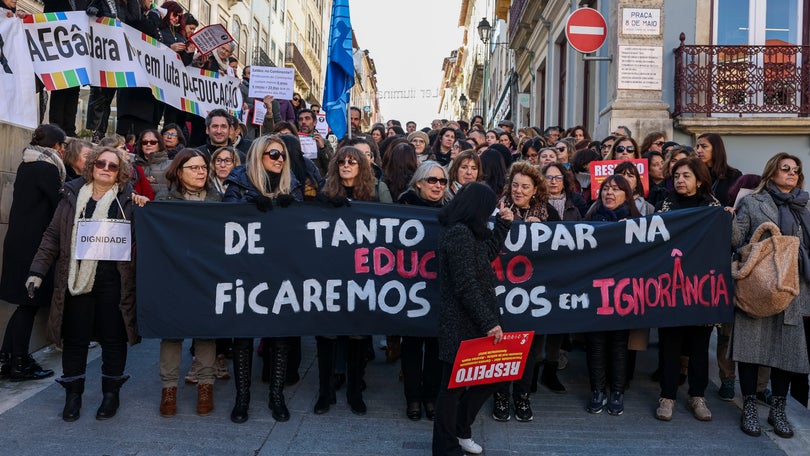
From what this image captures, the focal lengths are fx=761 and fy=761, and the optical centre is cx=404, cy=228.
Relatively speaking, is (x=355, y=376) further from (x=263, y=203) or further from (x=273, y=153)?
(x=273, y=153)

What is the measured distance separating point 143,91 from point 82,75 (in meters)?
1.36

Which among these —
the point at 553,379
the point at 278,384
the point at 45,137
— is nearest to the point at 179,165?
the point at 45,137

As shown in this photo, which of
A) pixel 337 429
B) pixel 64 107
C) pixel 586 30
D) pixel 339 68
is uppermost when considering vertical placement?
pixel 586 30

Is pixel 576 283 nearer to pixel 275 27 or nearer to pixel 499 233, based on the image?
pixel 499 233

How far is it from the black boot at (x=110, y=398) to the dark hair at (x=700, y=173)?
4.32 m

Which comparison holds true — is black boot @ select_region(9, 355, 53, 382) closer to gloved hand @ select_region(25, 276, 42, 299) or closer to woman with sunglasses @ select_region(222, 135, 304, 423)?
gloved hand @ select_region(25, 276, 42, 299)

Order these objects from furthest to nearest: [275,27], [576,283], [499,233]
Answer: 1. [275,27]
2. [576,283]
3. [499,233]

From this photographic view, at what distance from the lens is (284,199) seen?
5.29 m

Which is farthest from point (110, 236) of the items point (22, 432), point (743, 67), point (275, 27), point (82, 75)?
point (275, 27)

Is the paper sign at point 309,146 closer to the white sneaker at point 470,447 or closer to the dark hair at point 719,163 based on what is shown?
the dark hair at point 719,163

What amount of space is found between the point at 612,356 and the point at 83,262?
12.5 feet

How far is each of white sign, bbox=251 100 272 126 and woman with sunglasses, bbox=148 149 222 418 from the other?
5100mm

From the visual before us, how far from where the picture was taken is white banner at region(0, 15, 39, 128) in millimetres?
6421

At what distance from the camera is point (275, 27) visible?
133 feet
